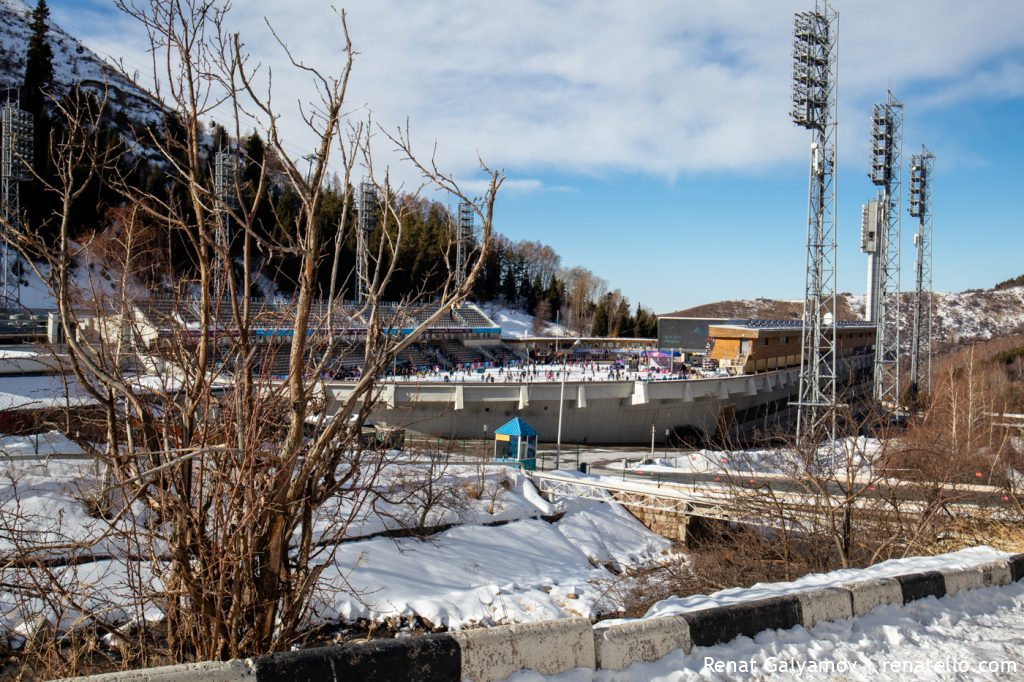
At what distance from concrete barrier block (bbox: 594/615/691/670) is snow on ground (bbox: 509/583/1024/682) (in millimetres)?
46

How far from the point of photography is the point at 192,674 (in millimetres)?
3027

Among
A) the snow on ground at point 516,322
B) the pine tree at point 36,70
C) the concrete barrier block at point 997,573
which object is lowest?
the concrete barrier block at point 997,573

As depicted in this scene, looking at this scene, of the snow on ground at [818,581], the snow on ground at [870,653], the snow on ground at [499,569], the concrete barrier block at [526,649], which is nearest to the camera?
the concrete barrier block at [526,649]

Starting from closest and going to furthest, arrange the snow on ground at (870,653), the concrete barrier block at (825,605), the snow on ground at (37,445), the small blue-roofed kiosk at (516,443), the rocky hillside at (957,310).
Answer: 1. the snow on ground at (870,653)
2. the concrete barrier block at (825,605)
3. the snow on ground at (37,445)
4. the small blue-roofed kiosk at (516,443)
5. the rocky hillside at (957,310)

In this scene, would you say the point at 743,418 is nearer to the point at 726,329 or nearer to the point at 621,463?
the point at 726,329

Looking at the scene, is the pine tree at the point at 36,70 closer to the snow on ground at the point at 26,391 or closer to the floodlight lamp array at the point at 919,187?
the snow on ground at the point at 26,391

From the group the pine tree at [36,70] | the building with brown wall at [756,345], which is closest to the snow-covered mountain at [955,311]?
the building with brown wall at [756,345]

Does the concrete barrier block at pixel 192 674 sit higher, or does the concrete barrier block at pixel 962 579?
the concrete barrier block at pixel 192 674

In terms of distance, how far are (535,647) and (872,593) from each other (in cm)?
282

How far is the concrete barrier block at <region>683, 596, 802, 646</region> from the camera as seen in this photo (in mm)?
4344

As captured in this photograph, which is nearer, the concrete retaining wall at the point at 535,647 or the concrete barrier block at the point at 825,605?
the concrete retaining wall at the point at 535,647

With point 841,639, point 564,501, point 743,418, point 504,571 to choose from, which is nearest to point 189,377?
point 841,639

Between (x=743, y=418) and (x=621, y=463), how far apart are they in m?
22.1

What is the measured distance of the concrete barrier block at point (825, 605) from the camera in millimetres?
4844
